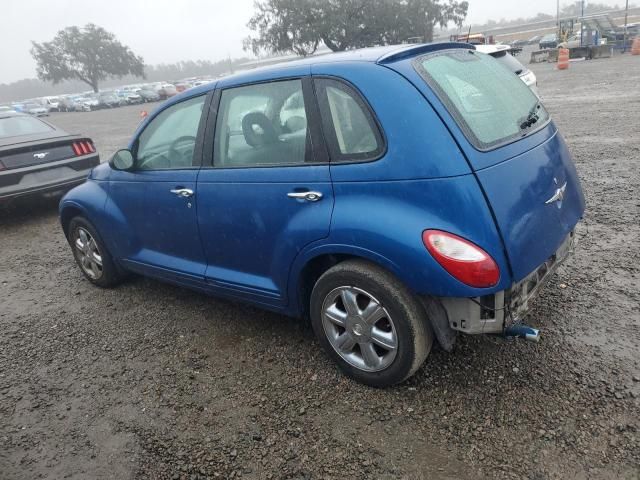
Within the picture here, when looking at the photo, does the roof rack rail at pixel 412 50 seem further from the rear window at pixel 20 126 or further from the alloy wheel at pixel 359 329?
the rear window at pixel 20 126

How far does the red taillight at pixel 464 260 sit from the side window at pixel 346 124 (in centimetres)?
56

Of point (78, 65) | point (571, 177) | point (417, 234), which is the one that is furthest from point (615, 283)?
point (78, 65)

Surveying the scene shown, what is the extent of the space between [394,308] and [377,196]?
1.91 ft

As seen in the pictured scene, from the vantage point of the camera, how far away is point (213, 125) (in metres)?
3.23

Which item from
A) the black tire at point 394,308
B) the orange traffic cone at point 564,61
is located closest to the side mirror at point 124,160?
the black tire at point 394,308

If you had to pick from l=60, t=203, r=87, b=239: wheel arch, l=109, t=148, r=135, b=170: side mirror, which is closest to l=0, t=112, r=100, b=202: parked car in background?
l=60, t=203, r=87, b=239: wheel arch

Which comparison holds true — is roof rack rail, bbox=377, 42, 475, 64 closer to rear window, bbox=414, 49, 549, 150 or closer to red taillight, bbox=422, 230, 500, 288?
rear window, bbox=414, 49, 549, 150

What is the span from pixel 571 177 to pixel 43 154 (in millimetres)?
6657

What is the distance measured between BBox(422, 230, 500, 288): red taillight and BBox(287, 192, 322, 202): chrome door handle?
68 cm

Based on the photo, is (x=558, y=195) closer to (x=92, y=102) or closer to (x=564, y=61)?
(x=564, y=61)

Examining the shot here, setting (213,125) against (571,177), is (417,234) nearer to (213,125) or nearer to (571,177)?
(571,177)

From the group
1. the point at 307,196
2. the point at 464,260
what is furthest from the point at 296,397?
the point at 464,260

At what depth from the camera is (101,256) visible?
14.3ft

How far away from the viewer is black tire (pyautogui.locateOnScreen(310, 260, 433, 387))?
2.48m
